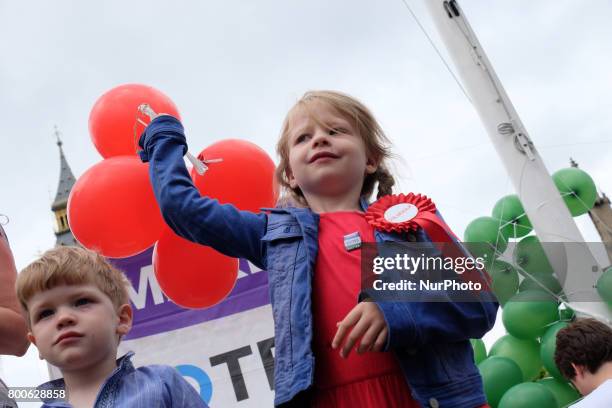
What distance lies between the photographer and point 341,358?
162cm

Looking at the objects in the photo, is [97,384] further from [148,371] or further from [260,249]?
[260,249]

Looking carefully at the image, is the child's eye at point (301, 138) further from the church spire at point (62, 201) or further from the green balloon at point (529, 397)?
the church spire at point (62, 201)

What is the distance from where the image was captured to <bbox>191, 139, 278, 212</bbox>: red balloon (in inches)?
116

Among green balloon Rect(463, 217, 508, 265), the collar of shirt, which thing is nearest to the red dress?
the collar of shirt

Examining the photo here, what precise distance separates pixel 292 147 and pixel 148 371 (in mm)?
656

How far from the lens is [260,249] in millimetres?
1789

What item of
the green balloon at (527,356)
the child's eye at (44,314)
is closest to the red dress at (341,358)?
the child's eye at (44,314)

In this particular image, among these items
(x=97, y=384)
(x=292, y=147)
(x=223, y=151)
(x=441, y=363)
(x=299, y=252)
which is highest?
(x=223, y=151)

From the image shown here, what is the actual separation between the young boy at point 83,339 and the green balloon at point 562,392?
10.7ft

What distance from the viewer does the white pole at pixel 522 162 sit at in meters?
4.42

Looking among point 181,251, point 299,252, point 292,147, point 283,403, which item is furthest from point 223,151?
point 283,403

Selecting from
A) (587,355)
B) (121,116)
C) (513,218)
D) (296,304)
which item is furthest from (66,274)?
(513,218)

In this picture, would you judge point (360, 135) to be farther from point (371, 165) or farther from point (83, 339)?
point (83, 339)

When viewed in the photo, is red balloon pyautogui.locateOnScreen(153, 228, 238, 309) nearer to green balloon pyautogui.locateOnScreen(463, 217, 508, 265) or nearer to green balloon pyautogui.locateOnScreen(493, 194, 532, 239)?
green balloon pyautogui.locateOnScreen(463, 217, 508, 265)
